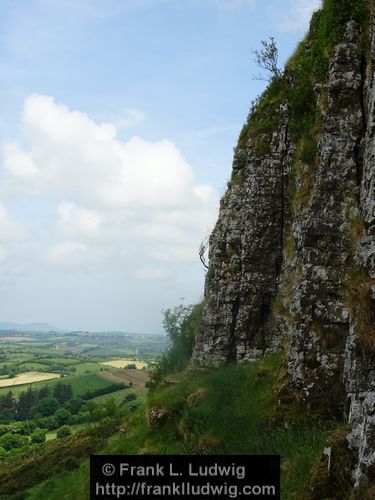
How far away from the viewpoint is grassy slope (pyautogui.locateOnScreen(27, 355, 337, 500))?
12711 millimetres

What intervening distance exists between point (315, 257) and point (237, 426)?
670cm

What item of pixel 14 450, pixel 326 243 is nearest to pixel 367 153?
pixel 326 243

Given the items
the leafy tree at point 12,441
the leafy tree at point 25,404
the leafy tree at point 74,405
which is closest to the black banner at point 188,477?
the leafy tree at point 12,441

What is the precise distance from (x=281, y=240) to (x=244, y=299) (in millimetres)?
3657

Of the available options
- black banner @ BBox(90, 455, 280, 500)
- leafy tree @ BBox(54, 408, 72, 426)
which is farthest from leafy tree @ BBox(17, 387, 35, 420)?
black banner @ BBox(90, 455, 280, 500)

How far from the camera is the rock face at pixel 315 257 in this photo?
10.2m

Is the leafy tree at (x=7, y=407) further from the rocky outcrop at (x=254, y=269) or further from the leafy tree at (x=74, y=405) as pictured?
the rocky outcrop at (x=254, y=269)

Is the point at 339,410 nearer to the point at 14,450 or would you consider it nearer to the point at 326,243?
the point at 326,243

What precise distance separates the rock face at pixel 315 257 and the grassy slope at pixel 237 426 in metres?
1.33

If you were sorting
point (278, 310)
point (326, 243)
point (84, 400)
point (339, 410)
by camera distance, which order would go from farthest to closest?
point (84, 400), point (278, 310), point (326, 243), point (339, 410)

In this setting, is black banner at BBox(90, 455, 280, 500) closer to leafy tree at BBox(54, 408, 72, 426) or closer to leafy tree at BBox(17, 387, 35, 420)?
leafy tree at BBox(54, 408, 72, 426)

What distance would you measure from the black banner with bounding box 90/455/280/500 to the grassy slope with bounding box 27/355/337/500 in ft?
6.72

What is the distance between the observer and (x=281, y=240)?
988 inches

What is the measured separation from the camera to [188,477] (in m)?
8.86
